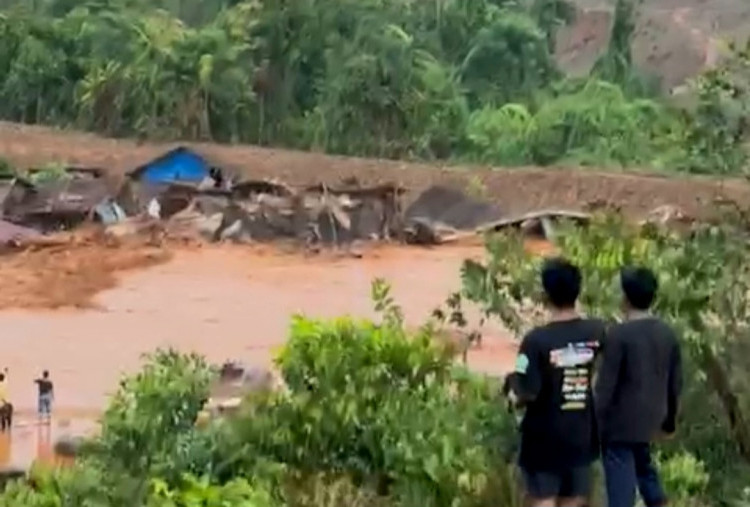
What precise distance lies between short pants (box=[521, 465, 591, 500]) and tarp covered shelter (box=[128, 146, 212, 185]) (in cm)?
2243

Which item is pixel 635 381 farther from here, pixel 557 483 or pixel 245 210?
pixel 245 210

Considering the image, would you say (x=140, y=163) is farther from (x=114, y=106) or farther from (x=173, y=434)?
(x=173, y=434)

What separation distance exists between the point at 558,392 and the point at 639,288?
16.4 inches

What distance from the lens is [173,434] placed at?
5469mm

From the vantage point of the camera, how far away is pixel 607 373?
4.61 meters

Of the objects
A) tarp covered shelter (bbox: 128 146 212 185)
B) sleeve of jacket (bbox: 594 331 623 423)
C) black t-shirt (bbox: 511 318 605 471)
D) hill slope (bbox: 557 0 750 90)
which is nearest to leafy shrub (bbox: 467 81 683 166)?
tarp covered shelter (bbox: 128 146 212 185)

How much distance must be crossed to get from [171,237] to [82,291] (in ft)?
14.7

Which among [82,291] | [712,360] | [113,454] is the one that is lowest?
[82,291]

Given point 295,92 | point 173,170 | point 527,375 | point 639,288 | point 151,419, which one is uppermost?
point 639,288

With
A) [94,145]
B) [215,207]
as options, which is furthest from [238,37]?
[215,207]

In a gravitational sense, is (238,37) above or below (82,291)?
above

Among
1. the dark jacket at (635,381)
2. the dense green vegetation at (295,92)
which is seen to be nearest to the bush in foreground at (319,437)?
the dark jacket at (635,381)

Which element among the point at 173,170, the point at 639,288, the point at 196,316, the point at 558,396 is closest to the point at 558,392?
the point at 558,396

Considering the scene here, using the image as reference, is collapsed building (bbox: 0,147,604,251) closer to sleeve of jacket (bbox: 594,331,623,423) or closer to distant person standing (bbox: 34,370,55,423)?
distant person standing (bbox: 34,370,55,423)
